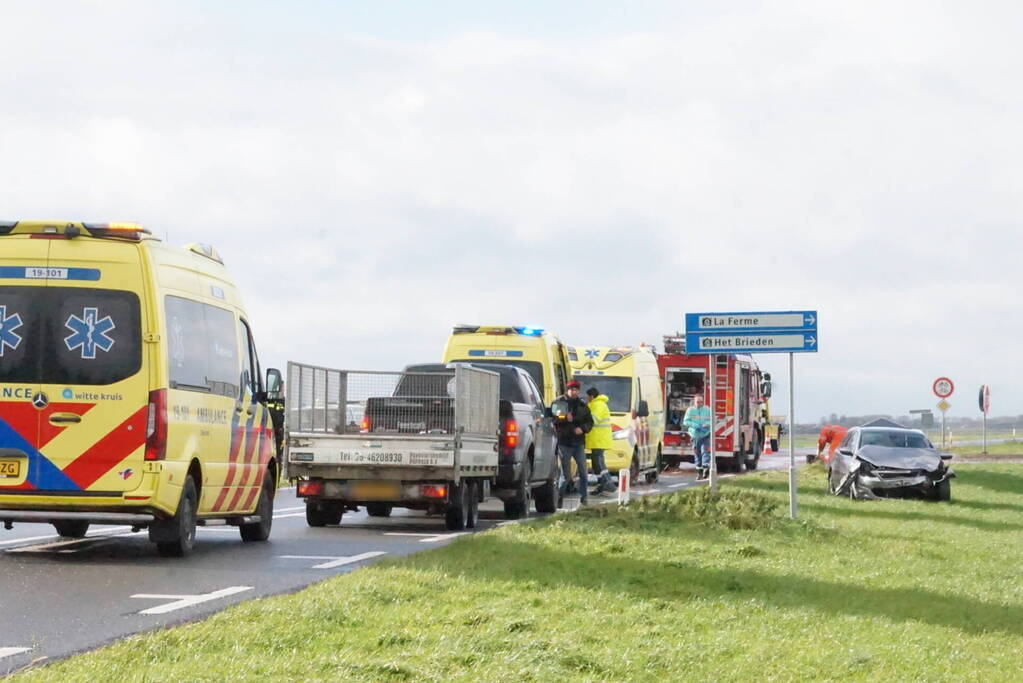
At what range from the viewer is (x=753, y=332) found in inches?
835

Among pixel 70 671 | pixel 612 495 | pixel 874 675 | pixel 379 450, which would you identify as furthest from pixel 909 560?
pixel 612 495

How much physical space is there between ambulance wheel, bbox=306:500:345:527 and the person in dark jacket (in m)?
5.12

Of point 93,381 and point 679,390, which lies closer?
point 93,381

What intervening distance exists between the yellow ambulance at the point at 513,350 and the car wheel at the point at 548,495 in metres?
2.81

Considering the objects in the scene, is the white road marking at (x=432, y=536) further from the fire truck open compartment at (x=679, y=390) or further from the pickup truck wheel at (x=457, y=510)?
the fire truck open compartment at (x=679, y=390)

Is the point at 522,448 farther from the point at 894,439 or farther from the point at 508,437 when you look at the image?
the point at 894,439

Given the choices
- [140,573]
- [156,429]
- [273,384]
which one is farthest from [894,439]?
[140,573]

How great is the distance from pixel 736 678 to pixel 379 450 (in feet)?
38.1

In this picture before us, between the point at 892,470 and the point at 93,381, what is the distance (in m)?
17.4

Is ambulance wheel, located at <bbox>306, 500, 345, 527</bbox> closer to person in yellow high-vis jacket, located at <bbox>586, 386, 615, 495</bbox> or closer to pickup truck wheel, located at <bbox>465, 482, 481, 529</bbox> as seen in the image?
pickup truck wheel, located at <bbox>465, 482, 481, 529</bbox>

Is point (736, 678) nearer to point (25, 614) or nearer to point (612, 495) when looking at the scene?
point (25, 614)

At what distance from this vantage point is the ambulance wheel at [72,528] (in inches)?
584

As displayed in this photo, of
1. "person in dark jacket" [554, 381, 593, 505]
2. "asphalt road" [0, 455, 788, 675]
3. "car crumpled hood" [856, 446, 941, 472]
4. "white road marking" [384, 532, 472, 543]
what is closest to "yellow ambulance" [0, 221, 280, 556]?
"asphalt road" [0, 455, 788, 675]

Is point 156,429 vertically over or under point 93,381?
under
